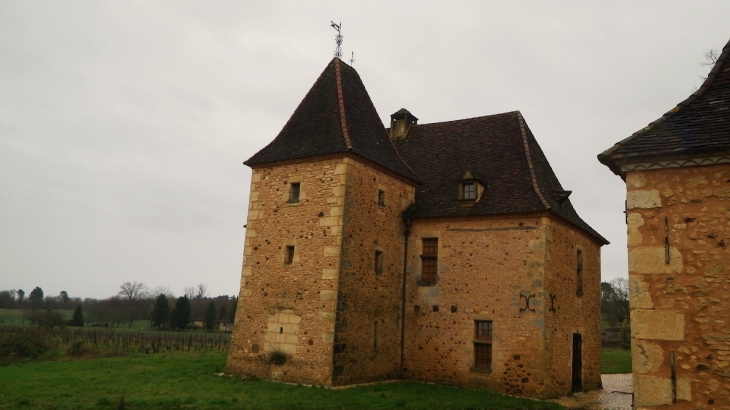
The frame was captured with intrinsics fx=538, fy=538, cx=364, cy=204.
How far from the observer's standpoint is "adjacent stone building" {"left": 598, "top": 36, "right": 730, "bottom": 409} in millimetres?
6930

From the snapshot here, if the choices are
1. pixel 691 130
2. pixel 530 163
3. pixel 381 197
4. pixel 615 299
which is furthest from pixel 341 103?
pixel 615 299

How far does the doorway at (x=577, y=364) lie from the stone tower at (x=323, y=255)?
550 cm

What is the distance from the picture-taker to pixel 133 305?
3036 inches

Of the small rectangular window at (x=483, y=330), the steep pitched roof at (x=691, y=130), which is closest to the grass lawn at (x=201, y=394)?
the small rectangular window at (x=483, y=330)

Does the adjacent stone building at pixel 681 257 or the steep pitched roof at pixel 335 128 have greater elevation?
the steep pitched roof at pixel 335 128

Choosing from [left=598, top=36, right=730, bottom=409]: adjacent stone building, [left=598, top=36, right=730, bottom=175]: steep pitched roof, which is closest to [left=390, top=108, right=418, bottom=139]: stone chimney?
[left=598, top=36, right=730, bottom=175]: steep pitched roof

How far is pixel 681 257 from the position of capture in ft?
23.9

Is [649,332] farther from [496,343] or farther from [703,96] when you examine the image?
[496,343]

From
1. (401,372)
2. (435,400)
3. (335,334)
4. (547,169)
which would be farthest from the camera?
(547,169)

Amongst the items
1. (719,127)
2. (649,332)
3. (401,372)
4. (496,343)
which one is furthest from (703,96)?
(401,372)

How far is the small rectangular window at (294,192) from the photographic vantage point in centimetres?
1628

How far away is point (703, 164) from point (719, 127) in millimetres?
576

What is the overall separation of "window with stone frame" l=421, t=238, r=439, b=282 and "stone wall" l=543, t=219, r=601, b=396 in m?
3.47

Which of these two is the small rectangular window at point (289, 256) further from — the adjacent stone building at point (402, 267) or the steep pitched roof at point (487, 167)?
the steep pitched roof at point (487, 167)
